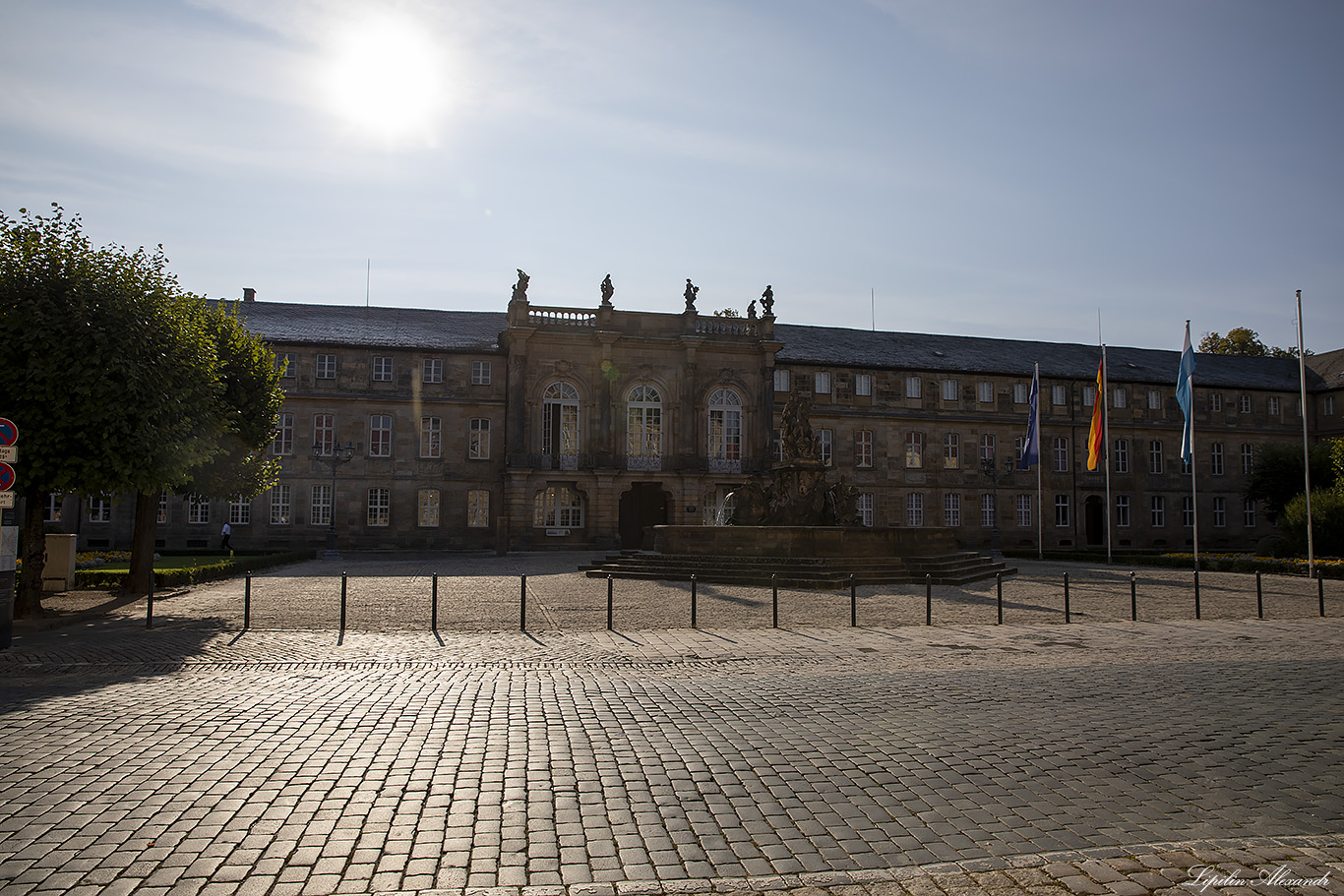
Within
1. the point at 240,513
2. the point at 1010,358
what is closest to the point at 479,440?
the point at 240,513

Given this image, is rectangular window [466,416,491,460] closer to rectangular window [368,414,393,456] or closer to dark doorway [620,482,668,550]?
rectangular window [368,414,393,456]

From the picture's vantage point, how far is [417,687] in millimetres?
9000

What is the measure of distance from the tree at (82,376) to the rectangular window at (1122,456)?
48788 millimetres

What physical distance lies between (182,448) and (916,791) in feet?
50.5

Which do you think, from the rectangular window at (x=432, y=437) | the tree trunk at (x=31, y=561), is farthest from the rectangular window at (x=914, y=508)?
the tree trunk at (x=31, y=561)

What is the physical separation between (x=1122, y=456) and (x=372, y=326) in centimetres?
4246

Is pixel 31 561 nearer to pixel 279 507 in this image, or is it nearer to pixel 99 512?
pixel 279 507

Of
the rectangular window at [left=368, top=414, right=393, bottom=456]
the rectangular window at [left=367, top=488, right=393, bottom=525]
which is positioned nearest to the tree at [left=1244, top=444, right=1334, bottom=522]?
the rectangular window at [left=367, top=488, right=393, bottom=525]

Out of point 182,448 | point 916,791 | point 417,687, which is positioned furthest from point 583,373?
point 916,791

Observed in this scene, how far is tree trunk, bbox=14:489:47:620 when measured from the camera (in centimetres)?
1460

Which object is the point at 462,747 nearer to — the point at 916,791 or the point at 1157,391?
the point at 916,791

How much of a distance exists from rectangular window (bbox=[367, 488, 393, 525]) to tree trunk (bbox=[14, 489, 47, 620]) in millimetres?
26442

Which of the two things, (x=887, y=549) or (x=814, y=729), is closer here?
(x=814, y=729)

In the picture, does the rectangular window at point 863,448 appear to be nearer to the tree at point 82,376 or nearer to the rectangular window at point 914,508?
the rectangular window at point 914,508
